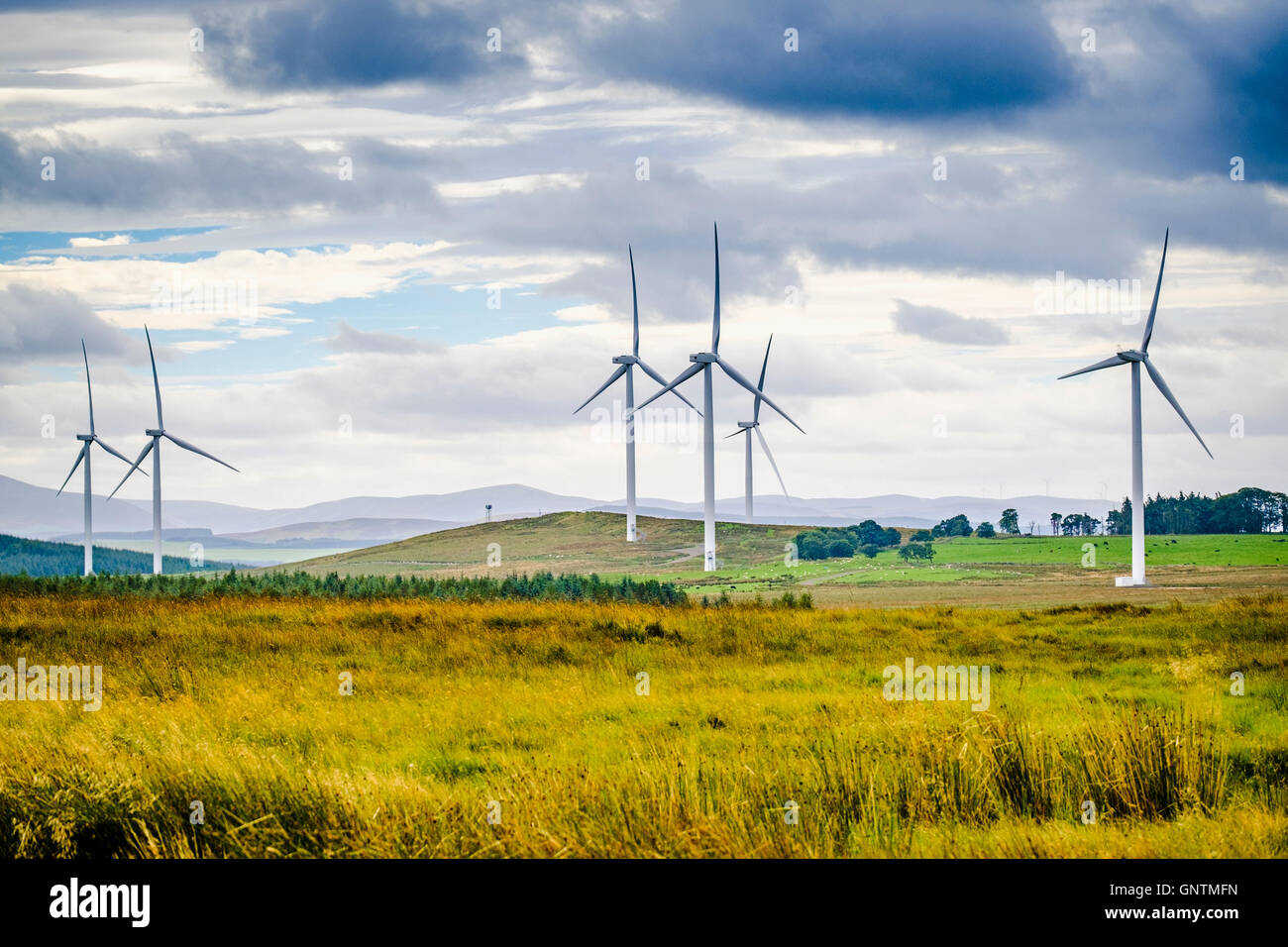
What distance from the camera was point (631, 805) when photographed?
10.4 m

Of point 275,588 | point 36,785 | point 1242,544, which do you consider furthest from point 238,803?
point 1242,544

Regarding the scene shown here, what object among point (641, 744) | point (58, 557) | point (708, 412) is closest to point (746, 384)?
point (708, 412)

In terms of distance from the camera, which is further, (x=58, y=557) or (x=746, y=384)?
(x=58, y=557)

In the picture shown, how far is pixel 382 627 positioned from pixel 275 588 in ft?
50.2

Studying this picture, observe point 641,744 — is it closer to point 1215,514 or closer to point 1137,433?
point 1137,433

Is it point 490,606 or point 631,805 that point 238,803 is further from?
point 490,606

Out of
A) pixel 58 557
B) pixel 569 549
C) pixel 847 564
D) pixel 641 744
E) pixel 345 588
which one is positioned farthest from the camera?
pixel 58 557

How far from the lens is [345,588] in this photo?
144 ft

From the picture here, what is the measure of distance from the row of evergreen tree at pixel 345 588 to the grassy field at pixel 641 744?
41.2ft

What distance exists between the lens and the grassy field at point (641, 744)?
10.2 meters

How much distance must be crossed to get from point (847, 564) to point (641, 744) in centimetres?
6118

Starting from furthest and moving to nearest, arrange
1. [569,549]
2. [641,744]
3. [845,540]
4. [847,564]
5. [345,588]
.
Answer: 1. [569,549]
2. [845,540]
3. [847,564]
4. [345,588]
5. [641,744]

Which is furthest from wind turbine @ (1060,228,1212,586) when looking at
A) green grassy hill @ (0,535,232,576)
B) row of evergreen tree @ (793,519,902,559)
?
green grassy hill @ (0,535,232,576)

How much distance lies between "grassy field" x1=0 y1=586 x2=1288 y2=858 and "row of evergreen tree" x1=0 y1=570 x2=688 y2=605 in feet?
41.2
